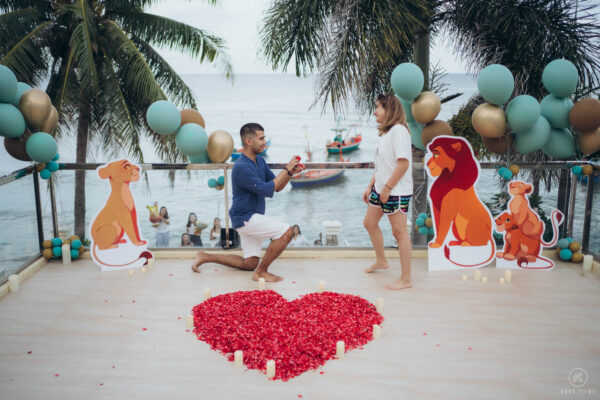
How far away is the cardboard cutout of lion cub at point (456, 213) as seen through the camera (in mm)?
5051

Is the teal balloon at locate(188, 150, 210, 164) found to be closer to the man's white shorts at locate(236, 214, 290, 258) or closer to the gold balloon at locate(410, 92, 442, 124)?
the man's white shorts at locate(236, 214, 290, 258)

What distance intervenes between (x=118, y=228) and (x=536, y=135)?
12.9 feet

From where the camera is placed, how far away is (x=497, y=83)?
4.71 meters

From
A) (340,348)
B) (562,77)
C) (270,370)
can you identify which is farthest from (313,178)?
(270,370)

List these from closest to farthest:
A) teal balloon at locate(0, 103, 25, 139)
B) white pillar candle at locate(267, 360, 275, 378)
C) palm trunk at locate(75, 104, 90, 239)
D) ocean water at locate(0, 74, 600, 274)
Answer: white pillar candle at locate(267, 360, 275, 378) → teal balloon at locate(0, 103, 25, 139) → ocean water at locate(0, 74, 600, 274) → palm trunk at locate(75, 104, 90, 239)

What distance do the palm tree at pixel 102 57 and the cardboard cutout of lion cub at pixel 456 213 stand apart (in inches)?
271

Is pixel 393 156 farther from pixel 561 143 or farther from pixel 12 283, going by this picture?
pixel 12 283

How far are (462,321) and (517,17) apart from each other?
5.11 meters

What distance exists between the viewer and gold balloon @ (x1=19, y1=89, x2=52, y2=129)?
15.7ft

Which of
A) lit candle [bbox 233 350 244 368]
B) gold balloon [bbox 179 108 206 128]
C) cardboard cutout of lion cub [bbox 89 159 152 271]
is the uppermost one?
gold balloon [bbox 179 108 206 128]

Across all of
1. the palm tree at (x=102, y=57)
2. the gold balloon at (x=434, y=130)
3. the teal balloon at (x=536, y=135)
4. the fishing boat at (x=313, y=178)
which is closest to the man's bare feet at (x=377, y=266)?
the gold balloon at (x=434, y=130)

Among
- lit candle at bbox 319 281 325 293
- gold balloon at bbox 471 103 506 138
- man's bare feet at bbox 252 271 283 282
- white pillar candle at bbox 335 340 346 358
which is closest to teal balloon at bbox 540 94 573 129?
gold balloon at bbox 471 103 506 138

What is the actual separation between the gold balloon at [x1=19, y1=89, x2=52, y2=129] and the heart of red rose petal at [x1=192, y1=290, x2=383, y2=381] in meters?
2.28

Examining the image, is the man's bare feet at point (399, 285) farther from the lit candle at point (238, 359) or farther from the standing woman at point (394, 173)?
the lit candle at point (238, 359)
